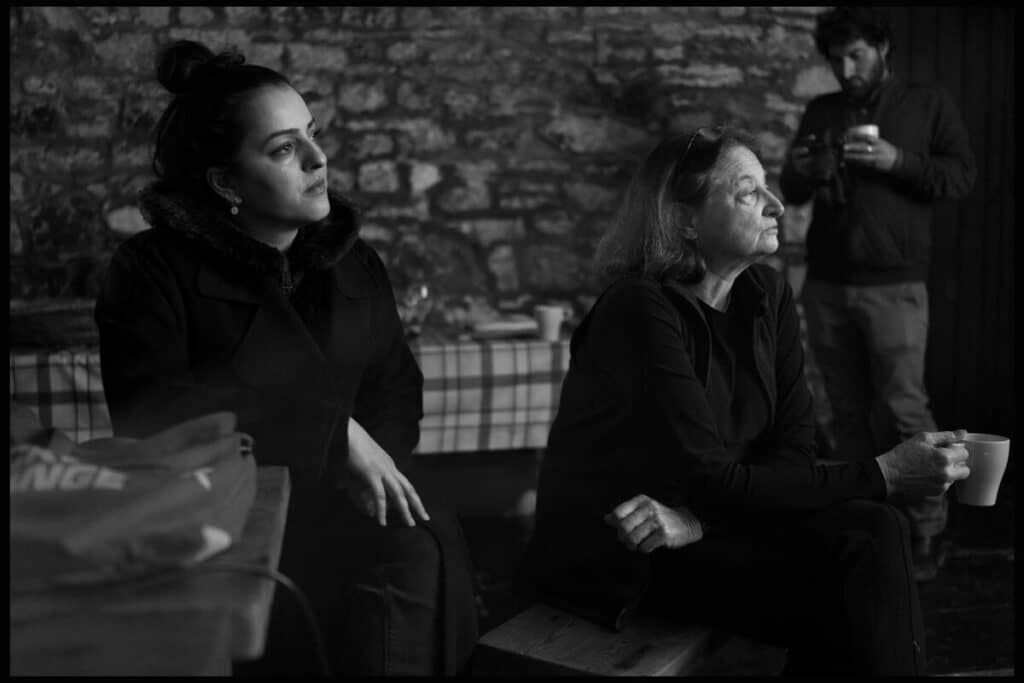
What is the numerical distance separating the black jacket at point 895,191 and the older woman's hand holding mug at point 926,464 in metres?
1.89

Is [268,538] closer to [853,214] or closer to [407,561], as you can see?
[407,561]

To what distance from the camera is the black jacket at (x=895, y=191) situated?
359 centimetres

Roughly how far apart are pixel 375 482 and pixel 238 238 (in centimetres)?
49

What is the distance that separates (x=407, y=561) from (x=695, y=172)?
2.86 feet

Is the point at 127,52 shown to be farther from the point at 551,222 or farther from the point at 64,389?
the point at 551,222

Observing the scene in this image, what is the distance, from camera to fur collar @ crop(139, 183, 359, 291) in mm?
1902

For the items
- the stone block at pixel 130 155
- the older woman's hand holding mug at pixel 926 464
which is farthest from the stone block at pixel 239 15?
the older woman's hand holding mug at pixel 926 464

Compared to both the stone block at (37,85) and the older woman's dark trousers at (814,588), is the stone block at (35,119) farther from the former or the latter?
the older woman's dark trousers at (814,588)

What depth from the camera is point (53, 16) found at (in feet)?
13.6

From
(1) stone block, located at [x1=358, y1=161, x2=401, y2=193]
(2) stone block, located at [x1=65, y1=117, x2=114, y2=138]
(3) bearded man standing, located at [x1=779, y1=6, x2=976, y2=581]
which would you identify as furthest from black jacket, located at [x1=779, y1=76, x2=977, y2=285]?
(2) stone block, located at [x1=65, y1=117, x2=114, y2=138]

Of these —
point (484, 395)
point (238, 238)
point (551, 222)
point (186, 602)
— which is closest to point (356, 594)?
point (238, 238)

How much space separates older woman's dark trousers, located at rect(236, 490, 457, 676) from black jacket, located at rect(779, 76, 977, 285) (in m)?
2.23

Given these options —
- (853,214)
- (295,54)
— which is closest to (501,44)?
(295,54)

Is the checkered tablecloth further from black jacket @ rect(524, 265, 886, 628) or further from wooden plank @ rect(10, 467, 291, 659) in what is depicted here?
wooden plank @ rect(10, 467, 291, 659)
